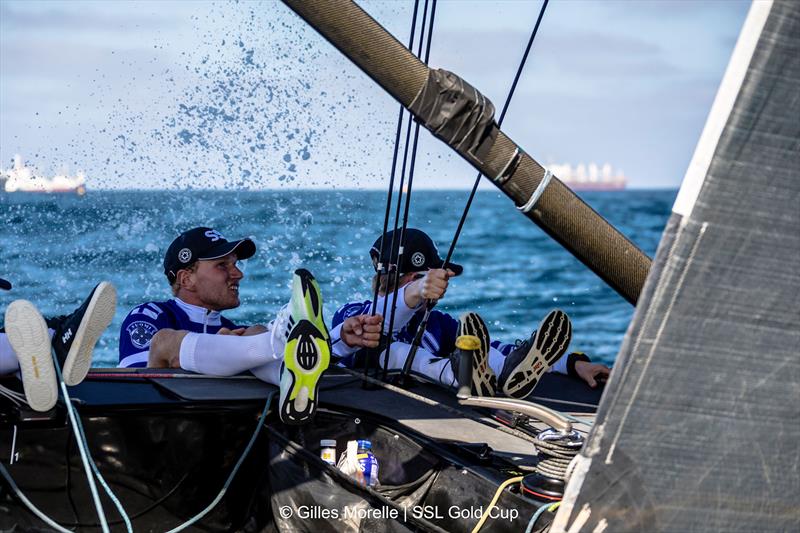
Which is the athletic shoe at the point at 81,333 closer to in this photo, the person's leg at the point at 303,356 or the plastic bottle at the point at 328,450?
the person's leg at the point at 303,356

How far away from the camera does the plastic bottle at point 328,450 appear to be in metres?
3.34

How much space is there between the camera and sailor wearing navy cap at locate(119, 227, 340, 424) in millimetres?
3229

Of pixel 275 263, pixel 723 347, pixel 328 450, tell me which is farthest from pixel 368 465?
pixel 275 263

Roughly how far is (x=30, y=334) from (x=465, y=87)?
4.69 ft

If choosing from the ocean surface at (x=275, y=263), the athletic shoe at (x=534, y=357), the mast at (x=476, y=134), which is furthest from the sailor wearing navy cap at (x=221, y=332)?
the ocean surface at (x=275, y=263)

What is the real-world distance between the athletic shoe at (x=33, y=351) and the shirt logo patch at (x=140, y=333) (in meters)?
1.18

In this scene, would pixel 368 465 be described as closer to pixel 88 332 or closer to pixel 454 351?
pixel 88 332

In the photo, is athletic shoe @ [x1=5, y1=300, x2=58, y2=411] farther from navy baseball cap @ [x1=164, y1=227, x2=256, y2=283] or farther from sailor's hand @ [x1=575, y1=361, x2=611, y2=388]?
sailor's hand @ [x1=575, y1=361, x2=611, y2=388]

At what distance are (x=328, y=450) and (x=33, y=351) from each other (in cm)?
86

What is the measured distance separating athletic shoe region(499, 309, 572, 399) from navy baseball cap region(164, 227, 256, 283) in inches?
49.1

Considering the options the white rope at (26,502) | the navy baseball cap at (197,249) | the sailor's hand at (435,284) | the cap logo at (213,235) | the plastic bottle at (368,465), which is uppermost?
the cap logo at (213,235)

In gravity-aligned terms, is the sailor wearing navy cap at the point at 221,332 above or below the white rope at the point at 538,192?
below

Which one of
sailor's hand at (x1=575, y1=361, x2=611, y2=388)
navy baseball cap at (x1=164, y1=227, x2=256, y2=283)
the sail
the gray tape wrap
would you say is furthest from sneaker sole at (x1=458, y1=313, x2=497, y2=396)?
the sail

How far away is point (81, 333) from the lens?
3.06 m
